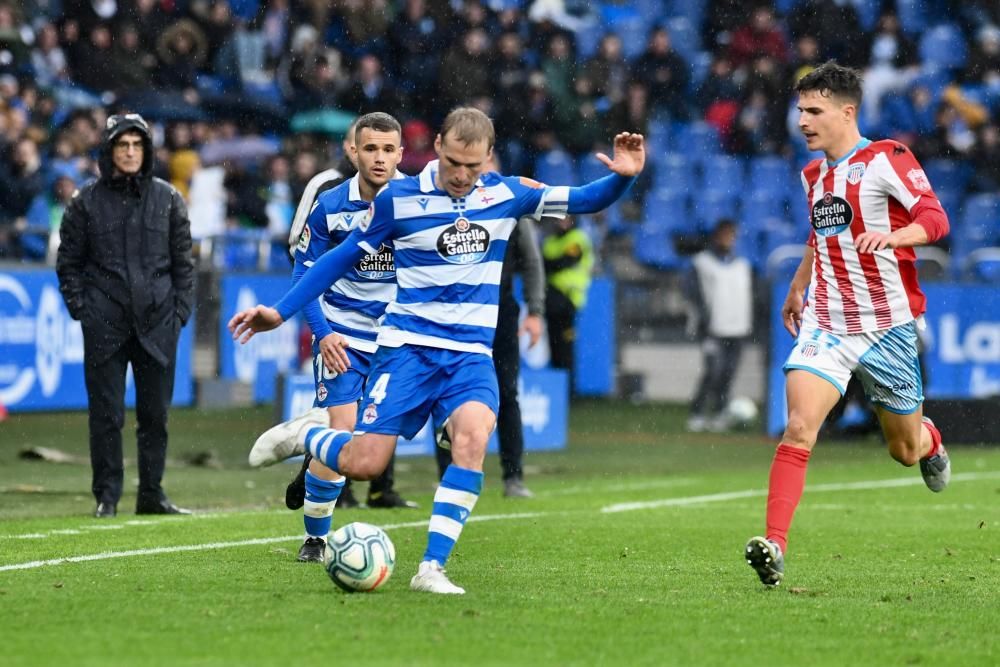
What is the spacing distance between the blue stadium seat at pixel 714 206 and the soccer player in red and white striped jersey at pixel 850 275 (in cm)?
1714

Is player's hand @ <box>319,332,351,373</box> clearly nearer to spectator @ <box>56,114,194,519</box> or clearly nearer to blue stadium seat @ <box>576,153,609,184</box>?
spectator @ <box>56,114,194,519</box>

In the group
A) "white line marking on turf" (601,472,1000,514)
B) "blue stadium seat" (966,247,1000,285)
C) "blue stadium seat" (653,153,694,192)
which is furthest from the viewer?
"blue stadium seat" (653,153,694,192)

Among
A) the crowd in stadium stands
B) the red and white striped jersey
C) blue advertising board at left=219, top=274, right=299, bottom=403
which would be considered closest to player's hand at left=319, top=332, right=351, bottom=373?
the red and white striped jersey

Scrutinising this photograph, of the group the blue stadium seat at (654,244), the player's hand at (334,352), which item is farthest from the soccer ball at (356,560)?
the blue stadium seat at (654,244)

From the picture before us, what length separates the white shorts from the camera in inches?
304

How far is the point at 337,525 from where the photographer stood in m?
9.84

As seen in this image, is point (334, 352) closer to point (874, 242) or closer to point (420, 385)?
point (420, 385)

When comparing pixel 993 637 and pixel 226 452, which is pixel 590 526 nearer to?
pixel 993 637

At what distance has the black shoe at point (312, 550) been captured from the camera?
8297mm

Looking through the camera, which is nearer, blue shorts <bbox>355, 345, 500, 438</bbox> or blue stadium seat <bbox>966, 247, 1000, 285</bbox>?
blue shorts <bbox>355, 345, 500, 438</bbox>

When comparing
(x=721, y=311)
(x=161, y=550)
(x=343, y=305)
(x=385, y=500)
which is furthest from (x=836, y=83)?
(x=721, y=311)

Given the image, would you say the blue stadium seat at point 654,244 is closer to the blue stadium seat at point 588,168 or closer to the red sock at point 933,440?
the blue stadium seat at point 588,168

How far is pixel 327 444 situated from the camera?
7.52 metres

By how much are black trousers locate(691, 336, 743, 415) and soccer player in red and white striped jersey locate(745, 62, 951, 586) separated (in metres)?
11.4
